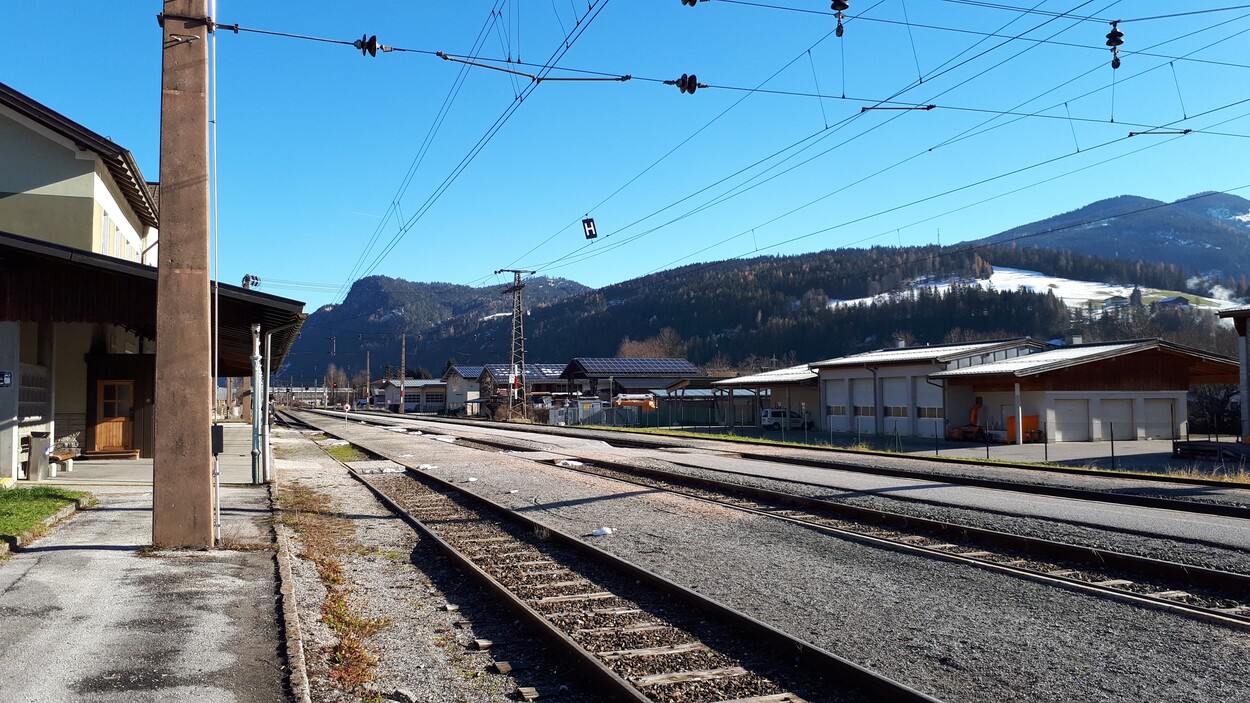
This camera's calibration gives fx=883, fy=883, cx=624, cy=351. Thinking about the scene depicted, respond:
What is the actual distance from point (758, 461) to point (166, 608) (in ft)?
71.1

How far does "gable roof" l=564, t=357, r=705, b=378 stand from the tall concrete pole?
77.2 metres

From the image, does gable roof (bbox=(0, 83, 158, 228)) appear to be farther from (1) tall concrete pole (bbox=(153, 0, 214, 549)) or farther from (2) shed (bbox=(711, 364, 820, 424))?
(2) shed (bbox=(711, 364, 820, 424))

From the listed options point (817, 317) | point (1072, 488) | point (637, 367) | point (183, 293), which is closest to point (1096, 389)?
point (1072, 488)

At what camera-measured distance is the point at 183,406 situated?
10.5 metres

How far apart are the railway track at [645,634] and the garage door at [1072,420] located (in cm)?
3328

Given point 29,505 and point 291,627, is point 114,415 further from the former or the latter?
point 291,627

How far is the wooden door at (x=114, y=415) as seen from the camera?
25.0 metres

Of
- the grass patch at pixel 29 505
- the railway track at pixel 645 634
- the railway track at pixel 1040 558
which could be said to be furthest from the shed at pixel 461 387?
the railway track at pixel 645 634

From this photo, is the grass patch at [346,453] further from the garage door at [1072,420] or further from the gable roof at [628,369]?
the gable roof at [628,369]

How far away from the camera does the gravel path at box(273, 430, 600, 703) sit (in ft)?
20.7

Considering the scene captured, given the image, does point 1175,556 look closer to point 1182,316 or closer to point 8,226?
point 8,226

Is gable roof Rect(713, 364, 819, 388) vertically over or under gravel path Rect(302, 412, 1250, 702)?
over

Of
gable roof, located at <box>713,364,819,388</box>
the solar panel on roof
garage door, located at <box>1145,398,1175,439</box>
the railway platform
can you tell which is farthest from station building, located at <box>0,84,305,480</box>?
the solar panel on roof

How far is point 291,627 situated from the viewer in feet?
23.8
